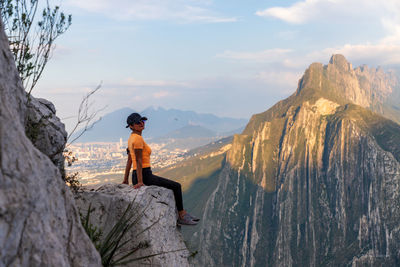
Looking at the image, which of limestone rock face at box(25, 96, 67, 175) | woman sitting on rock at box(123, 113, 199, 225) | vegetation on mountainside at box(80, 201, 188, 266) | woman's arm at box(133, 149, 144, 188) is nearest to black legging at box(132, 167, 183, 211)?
woman sitting on rock at box(123, 113, 199, 225)

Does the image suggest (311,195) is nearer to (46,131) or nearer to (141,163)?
(141,163)

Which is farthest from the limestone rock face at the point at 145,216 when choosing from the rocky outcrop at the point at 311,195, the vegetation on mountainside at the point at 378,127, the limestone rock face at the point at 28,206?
the vegetation on mountainside at the point at 378,127

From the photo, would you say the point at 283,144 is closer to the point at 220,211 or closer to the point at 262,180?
the point at 262,180

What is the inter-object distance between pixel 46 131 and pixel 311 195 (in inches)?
5735

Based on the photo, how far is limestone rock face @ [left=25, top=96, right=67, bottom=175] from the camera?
6.80 meters

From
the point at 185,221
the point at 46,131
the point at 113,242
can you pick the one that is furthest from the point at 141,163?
the point at 113,242

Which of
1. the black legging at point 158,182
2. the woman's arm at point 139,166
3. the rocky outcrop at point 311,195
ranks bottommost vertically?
the rocky outcrop at point 311,195

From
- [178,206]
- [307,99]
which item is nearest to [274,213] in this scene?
[307,99]

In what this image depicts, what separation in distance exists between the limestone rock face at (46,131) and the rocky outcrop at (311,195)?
4852 inches

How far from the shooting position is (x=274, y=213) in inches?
5930

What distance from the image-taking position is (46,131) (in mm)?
7566

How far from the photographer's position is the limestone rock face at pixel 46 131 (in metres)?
6.80

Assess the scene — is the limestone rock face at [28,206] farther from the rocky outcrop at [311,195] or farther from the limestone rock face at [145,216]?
the rocky outcrop at [311,195]

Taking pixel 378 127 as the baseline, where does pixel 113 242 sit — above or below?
above
